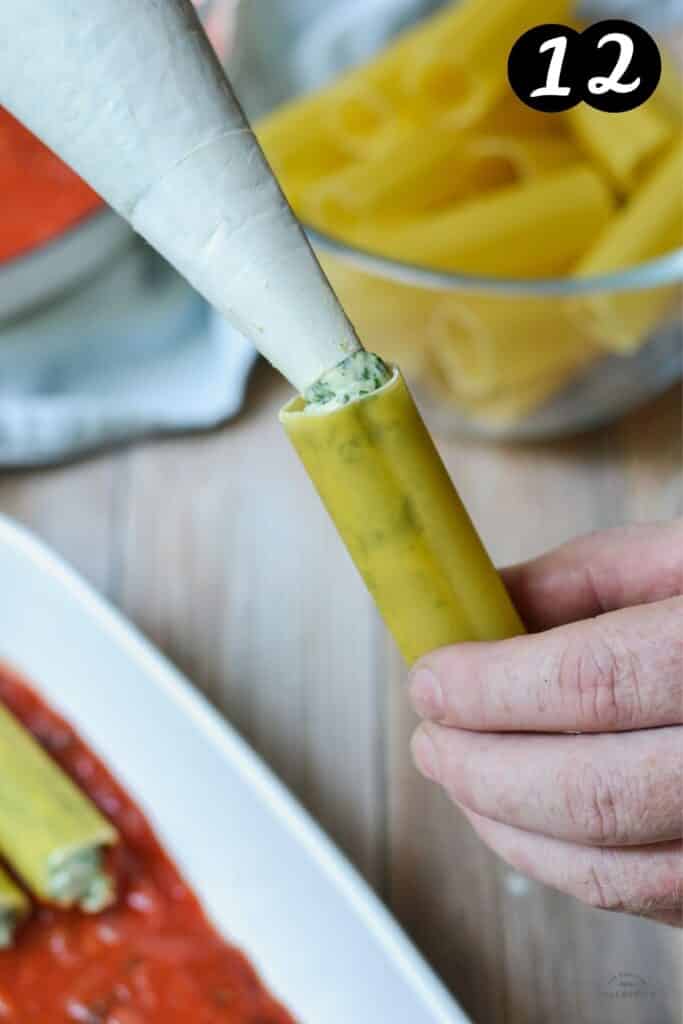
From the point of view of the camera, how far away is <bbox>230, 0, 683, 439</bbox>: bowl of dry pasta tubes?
3.21ft

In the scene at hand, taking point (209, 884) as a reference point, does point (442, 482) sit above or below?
above

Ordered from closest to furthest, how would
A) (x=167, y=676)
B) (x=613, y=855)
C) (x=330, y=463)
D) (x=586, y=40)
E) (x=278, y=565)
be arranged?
(x=330, y=463)
(x=613, y=855)
(x=586, y=40)
(x=167, y=676)
(x=278, y=565)

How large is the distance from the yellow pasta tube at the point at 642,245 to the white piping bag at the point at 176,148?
53cm

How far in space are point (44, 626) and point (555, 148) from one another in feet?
1.88

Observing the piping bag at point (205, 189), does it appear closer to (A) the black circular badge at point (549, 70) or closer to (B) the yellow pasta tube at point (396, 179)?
(A) the black circular badge at point (549, 70)

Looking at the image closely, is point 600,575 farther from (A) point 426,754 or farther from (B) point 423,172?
(B) point 423,172

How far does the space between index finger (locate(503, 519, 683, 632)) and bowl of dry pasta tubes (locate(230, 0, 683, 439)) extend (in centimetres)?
28

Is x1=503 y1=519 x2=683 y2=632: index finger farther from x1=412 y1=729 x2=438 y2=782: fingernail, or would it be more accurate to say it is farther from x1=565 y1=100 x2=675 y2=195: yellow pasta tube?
x1=565 y1=100 x2=675 y2=195: yellow pasta tube

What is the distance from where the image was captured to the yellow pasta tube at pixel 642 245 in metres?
0.97

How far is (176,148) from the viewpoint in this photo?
46 cm

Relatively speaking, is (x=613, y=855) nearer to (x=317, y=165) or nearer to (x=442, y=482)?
(x=442, y=482)

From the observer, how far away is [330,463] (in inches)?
19.5

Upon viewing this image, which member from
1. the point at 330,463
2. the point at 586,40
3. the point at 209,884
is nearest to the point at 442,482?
the point at 330,463

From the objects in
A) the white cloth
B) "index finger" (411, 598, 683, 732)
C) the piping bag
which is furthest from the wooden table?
the piping bag
